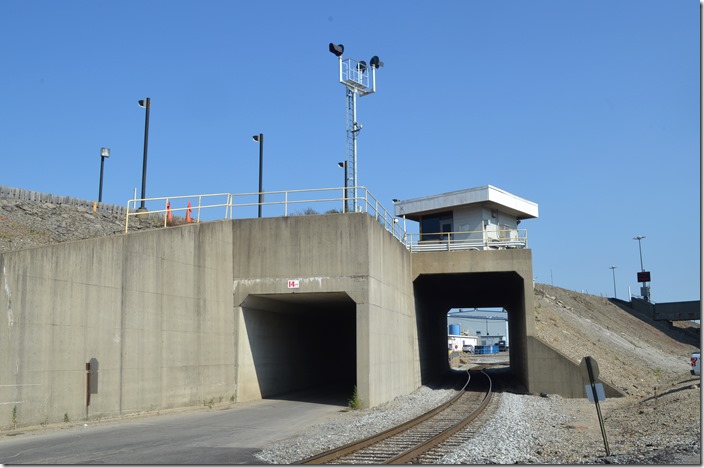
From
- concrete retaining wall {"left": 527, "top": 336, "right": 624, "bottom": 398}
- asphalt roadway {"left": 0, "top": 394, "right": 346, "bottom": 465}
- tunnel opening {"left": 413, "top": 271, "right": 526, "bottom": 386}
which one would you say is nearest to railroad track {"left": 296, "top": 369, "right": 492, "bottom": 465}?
asphalt roadway {"left": 0, "top": 394, "right": 346, "bottom": 465}

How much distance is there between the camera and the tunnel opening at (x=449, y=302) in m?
31.9

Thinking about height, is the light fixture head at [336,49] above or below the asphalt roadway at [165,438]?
above

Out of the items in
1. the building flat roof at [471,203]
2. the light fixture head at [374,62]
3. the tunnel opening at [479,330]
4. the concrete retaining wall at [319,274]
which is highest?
the light fixture head at [374,62]

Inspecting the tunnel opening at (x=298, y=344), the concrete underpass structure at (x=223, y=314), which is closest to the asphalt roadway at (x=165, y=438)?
the concrete underpass structure at (x=223, y=314)

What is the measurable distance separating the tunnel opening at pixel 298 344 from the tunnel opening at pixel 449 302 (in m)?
3.92

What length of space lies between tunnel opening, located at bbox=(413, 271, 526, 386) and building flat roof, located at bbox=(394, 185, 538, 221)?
4.44 m

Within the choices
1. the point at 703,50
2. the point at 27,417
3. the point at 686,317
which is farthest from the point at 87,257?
the point at 686,317

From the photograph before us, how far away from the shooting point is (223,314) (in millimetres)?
21719

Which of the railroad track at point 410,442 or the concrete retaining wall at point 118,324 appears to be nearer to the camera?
the railroad track at point 410,442

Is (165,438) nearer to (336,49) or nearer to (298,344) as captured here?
(298,344)

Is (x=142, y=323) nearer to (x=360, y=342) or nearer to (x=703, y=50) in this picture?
(x=360, y=342)

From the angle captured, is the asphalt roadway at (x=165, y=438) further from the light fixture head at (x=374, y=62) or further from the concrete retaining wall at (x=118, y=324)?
the light fixture head at (x=374, y=62)

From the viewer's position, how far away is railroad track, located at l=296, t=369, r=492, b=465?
12.2m

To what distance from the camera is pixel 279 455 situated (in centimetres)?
1240
